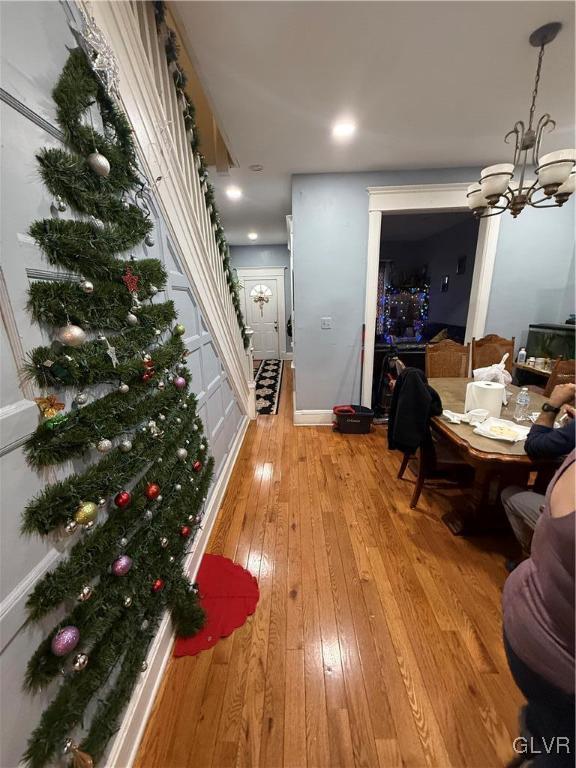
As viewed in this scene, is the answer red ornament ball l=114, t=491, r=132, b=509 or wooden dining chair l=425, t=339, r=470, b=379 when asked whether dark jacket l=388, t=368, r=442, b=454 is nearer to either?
wooden dining chair l=425, t=339, r=470, b=379

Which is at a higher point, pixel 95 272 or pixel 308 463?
pixel 95 272

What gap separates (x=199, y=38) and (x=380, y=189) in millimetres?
1964

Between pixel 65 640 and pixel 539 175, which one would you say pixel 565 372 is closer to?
pixel 539 175

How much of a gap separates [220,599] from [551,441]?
170 cm

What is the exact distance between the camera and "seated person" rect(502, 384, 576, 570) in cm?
112

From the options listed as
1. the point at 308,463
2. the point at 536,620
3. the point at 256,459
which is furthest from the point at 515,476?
the point at 256,459

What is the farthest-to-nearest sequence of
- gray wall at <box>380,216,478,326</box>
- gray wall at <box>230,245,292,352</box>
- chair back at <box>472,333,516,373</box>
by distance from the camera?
gray wall at <box>230,245,292,352</box>, gray wall at <box>380,216,478,326</box>, chair back at <box>472,333,516,373</box>

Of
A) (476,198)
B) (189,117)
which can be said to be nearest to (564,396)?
(476,198)

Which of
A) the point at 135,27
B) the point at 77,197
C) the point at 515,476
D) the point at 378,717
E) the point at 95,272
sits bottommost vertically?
the point at 378,717

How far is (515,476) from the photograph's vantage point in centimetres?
158

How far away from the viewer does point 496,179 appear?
159 centimetres

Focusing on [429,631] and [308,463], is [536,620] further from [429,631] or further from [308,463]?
[308,463]

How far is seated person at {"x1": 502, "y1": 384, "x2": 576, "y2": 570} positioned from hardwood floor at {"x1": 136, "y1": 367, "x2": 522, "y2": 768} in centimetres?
46

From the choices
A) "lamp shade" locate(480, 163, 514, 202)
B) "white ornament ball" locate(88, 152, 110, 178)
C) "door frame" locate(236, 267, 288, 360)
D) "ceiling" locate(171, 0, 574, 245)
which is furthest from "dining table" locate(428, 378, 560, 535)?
"door frame" locate(236, 267, 288, 360)
